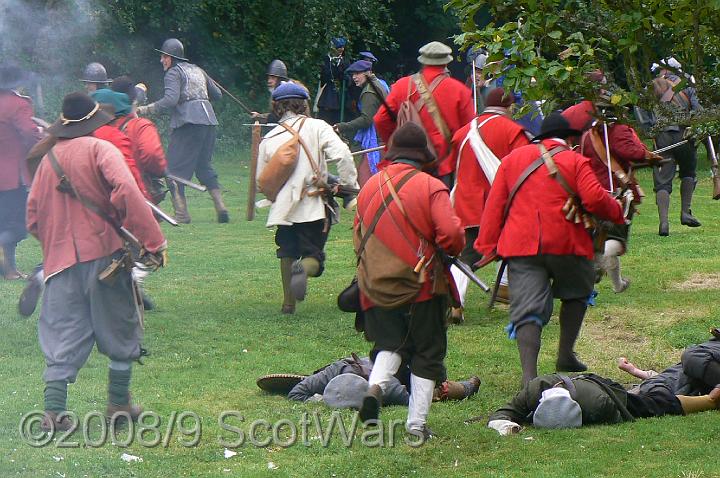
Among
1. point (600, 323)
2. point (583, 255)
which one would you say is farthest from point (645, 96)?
point (600, 323)

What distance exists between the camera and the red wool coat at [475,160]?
989 centimetres

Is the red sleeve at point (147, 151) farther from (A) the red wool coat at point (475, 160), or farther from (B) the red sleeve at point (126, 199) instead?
(B) the red sleeve at point (126, 199)

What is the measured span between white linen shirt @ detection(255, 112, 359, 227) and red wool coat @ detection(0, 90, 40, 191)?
2.83 metres

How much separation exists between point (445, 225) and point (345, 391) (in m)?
1.47

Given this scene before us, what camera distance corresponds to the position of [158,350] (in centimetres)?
966

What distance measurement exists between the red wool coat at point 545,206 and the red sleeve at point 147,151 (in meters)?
4.23

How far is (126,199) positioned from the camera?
7152 mm

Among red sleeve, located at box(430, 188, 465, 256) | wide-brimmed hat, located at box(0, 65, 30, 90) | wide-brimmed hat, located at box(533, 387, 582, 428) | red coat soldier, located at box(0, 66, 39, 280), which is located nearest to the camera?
red sleeve, located at box(430, 188, 465, 256)

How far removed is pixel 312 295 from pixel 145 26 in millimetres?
13395

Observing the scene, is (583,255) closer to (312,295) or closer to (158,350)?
(158,350)

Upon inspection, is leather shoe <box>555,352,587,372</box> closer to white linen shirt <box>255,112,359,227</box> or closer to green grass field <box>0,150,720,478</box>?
green grass field <box>0,150,720,478</box>

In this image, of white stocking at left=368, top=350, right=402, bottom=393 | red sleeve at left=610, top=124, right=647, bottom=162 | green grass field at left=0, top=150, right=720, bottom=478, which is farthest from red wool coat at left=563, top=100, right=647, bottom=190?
white stocking at left=368, top=350, right=402, bottom=393

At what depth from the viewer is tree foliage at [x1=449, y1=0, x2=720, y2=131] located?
616 cm

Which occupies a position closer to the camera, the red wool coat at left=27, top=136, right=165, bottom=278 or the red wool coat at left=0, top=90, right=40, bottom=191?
the red wool coat at left=27, top=136, right=165, bottom=278
